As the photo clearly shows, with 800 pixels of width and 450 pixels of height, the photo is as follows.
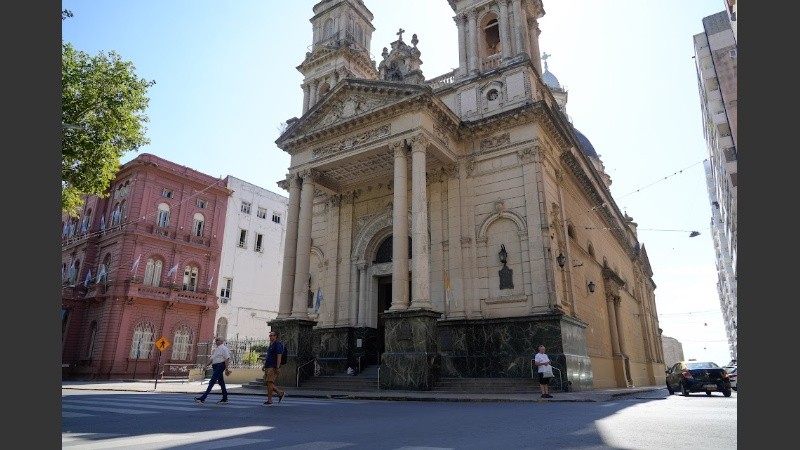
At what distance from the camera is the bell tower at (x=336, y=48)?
94.1ft

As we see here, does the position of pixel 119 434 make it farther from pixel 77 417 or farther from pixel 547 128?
pixel 547 128

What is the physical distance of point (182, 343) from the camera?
3422 centimetres

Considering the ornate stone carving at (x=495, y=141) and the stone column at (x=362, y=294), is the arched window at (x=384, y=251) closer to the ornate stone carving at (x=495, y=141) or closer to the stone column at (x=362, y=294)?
the stone column at (x=362, y=294)

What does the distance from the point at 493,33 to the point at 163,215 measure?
26.1 m

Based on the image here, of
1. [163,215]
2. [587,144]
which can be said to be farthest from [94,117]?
[587,144]

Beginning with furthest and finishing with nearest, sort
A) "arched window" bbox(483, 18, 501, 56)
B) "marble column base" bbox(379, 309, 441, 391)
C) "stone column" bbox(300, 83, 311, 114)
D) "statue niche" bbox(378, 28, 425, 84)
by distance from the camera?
"stone column" bbox(300, 83, 311, 114) < "arched window" bbox(483, 18, 501, 56) < "statue niche" bbox(378, 28, 425, 84) < "marble column base" bbox(379, 309, 441, 391)

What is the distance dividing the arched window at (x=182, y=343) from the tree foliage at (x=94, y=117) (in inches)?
654

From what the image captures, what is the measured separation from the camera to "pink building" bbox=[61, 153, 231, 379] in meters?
31.6

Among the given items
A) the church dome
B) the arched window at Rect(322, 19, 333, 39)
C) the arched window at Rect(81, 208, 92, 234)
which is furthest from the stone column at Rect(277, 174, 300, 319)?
the church dome

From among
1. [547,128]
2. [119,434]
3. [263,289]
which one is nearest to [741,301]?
[119,434]

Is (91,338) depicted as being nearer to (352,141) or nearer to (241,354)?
(241,354)

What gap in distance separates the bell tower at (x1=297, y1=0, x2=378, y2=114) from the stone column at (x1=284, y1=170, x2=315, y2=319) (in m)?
9.36

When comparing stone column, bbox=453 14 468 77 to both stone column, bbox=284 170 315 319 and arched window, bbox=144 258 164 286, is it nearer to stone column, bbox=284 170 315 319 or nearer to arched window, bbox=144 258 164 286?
stone column, bbox=284 170 315 319

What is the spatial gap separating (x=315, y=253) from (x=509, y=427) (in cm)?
1846
